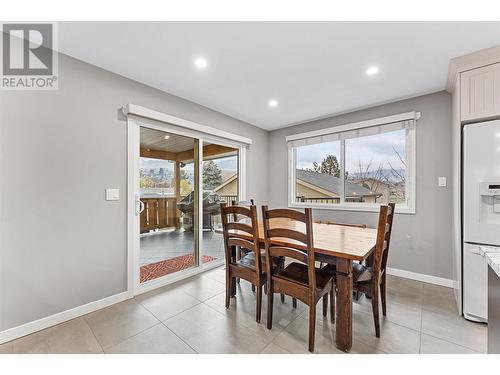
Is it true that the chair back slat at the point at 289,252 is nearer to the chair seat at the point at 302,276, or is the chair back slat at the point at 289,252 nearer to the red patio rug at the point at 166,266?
the chair seat at the point at 302,276

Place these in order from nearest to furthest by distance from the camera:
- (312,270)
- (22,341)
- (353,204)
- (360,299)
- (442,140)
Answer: (312,270)
(22,341)
(360,299)
(442,140)
(353,204)

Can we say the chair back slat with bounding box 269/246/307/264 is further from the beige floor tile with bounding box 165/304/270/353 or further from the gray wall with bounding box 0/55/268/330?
the gray wall with bounding box 0/55/268/330

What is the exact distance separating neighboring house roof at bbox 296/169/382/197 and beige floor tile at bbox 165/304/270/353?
2.56m

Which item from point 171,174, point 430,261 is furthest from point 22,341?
point 430,261

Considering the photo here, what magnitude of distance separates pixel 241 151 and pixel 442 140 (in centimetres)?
281

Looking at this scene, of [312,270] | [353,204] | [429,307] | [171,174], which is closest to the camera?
[312,270]

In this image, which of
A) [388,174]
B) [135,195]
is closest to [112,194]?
[135,195]

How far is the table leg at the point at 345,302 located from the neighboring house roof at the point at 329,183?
2.13 m

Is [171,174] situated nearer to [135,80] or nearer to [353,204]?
[135,80]

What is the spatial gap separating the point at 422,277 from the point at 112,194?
12.6ft

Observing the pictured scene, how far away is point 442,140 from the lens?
2.62 m

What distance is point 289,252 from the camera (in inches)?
64.1

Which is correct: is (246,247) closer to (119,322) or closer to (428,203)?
(119,322)

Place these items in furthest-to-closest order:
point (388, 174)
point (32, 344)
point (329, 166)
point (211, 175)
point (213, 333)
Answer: point (329, 166)
point (211, 175)
point (388, 174)
point (213, 333)
point (32, 344)
